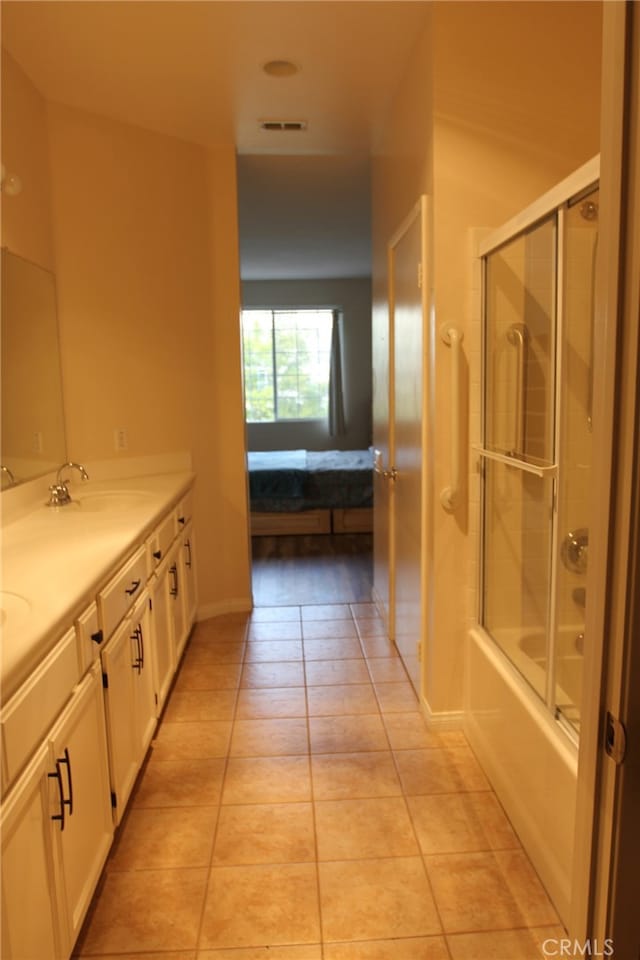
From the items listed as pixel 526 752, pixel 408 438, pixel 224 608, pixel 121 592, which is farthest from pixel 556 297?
pixel 224 608

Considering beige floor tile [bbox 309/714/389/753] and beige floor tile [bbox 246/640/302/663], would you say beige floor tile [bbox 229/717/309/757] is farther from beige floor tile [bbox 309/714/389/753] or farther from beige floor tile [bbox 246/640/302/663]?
beige floor tile [bbox 246/640/302/663]

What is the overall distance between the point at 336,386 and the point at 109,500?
17.5 feet

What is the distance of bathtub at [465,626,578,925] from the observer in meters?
1.63

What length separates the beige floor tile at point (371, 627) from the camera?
138 inches

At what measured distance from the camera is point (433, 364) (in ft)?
7.72

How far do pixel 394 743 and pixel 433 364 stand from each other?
1.45 meters

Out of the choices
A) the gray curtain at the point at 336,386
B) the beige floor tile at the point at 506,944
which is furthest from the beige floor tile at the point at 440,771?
the gray curtain at the point at 336,386

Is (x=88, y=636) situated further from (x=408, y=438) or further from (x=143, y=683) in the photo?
(x=408, y=438)

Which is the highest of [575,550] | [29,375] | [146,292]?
[146,292]

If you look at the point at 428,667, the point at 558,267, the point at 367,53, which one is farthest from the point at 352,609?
the point at 367,53

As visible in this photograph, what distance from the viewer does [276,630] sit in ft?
11.9

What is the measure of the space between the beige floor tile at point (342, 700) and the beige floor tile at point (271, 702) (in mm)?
48

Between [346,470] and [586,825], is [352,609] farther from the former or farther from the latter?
[586,825]

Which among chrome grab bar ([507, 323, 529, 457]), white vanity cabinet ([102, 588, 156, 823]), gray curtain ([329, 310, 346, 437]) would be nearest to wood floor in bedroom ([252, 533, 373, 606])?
white vanity cabinet ([102, 588, 156, 823])
